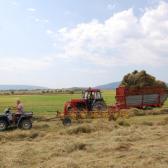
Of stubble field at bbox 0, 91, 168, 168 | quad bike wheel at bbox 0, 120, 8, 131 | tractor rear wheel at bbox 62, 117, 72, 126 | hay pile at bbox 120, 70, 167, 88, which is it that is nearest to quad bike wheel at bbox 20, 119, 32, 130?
quad bike wheel at bbox 0, 120, 8, 131

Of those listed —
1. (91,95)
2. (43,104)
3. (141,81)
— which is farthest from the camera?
(43,104)

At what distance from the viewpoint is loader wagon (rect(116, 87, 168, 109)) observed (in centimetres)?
3422

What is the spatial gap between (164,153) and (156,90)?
2290 centimetres

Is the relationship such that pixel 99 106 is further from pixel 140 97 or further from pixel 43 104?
pixel 43 104

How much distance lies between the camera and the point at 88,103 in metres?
28.9

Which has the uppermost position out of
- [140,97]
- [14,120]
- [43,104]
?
[140,97]

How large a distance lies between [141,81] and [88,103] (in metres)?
8.29

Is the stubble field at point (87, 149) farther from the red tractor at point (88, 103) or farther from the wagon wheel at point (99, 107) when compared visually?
the red tractor at point (88, 103)

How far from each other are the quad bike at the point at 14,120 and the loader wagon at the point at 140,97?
12.1 m

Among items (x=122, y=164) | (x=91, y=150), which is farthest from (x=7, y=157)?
(x=122, y=164)

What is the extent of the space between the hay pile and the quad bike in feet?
47.6

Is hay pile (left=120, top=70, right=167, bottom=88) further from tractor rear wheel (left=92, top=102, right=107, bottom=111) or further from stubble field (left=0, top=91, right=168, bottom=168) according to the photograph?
stubble field (left=0, top=91, right=168, bottom=168)

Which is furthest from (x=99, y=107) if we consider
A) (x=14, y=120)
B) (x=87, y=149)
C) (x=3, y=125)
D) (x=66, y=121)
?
(x=87, y=149)

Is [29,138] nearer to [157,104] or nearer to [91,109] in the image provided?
[91,109]
